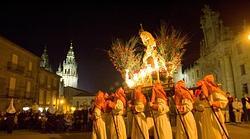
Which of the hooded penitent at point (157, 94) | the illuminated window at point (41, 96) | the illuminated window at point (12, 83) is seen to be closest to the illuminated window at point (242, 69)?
the hooded penitent at point (157, 94)

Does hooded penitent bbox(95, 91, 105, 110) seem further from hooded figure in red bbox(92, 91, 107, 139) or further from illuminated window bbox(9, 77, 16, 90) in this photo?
illuminated window bbox(9, 77, 16, 90)

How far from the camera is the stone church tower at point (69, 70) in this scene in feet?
402

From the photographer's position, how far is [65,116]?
1939 centimetres

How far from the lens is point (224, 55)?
4234cm

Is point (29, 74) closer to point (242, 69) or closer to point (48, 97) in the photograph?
point (48, 97)

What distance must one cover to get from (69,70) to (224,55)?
304 ft

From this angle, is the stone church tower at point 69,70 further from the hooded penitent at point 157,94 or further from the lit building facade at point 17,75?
the hooded penitent at point 157,94

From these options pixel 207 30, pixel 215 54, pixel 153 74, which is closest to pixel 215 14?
pixel 207 30

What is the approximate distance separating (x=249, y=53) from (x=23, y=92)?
1386 inches

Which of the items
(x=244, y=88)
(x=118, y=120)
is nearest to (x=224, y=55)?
(x=244, y=88)

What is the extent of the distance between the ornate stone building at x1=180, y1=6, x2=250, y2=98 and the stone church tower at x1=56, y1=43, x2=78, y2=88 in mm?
79471

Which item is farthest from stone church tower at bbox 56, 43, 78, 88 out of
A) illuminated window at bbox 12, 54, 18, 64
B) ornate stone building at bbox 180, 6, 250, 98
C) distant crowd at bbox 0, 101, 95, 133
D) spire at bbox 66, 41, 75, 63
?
distant crowd at bbox 0, 101, 95, 133

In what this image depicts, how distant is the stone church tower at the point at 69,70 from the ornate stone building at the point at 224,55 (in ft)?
261

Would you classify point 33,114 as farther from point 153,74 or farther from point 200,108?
point 200,108
